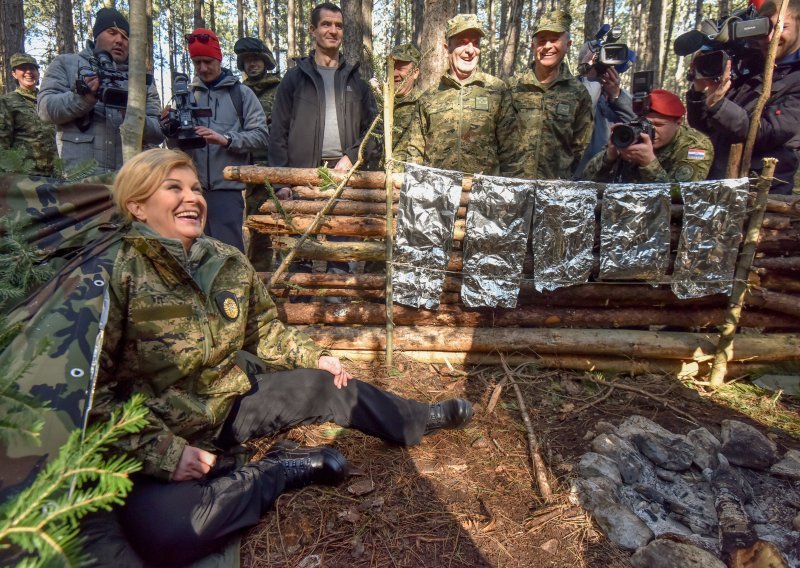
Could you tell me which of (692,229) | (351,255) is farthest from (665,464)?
(351,255)

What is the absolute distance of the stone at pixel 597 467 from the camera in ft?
9.00

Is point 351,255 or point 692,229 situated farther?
point 351,255

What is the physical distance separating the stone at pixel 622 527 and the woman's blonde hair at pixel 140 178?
276 cm

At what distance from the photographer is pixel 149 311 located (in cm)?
204

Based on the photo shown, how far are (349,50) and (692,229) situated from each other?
8.01 meters

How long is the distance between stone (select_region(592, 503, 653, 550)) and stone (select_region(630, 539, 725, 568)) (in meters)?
0.09

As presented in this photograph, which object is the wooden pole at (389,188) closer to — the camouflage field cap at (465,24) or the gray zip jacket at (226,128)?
the camouflage field cap at (465,24)

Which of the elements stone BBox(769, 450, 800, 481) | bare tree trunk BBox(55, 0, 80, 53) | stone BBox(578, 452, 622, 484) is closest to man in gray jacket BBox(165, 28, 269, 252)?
stone BBox(578, 452, 622, 484)

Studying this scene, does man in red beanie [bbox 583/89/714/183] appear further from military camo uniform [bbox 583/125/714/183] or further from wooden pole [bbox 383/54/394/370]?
wooden pole [bbox 383/54/394/370]

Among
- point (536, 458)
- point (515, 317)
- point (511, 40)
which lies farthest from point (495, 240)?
point (511, 40)

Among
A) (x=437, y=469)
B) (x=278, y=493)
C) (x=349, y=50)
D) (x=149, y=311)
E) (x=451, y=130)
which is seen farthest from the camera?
(x=349, y=50)

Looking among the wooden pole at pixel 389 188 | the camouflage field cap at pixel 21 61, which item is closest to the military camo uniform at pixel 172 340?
the wooden pole at pixel 389 188

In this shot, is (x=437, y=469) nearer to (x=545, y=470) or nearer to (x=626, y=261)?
(x=545, y=470)

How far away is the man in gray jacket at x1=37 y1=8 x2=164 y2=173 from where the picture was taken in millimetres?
3871
